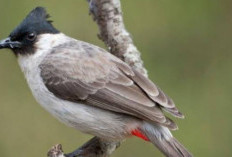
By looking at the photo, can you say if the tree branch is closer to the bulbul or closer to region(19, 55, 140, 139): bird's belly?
the bulbul

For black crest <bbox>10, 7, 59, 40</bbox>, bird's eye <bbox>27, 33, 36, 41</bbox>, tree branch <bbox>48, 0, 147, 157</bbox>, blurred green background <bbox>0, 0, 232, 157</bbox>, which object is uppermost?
black crest <bbox>10, 7, 59, 40</bbox>

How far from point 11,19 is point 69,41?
49.9 inches

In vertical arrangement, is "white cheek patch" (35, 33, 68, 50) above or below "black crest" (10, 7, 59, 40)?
below

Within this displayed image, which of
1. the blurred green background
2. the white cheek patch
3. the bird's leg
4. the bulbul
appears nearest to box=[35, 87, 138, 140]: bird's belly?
the bulbul

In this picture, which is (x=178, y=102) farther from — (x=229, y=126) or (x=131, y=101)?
(x=131, y=101)

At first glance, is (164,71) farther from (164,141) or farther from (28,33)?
(164,141)

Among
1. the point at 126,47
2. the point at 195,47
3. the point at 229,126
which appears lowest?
the point at 229,126

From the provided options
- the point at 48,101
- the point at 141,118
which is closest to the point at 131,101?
the point at 141,118

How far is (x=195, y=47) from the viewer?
888 centimetres

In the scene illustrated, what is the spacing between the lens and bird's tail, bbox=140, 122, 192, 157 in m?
6.91

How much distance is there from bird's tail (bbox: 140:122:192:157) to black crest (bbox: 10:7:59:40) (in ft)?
3.39

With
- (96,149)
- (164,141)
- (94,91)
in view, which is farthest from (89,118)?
(164,141)

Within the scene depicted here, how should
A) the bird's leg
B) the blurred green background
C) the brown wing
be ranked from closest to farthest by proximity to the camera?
1. the brown wing
2. the bird's leg
3. the blurred green background

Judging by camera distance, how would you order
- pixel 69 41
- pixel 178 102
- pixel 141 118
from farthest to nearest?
pixel 178 102 < pixel 69 41 < pixel 141 118
